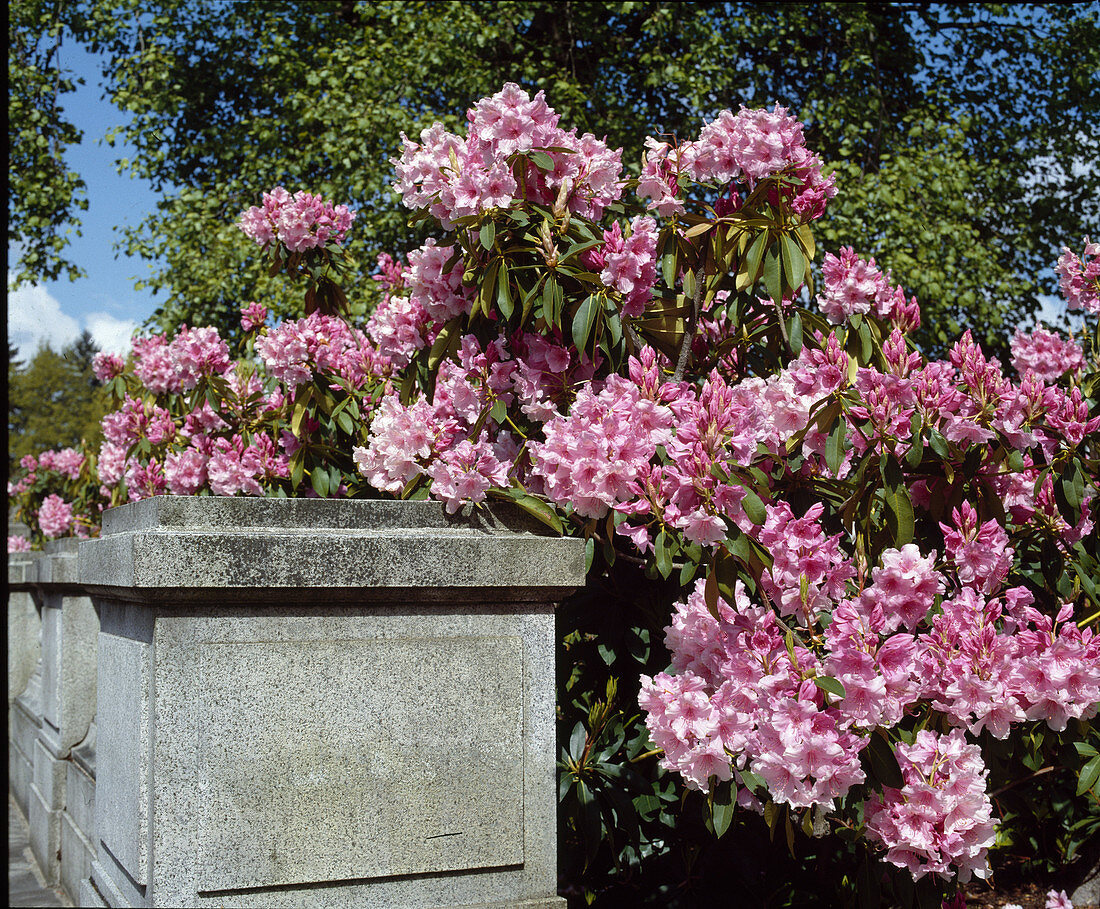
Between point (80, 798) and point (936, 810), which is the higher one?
point (936, 810)

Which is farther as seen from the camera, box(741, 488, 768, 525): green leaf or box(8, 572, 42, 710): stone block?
box(8, 572, 42, 710): stone block

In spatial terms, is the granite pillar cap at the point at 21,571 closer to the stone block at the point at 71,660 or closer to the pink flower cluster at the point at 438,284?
the stone block at the point at 71,660

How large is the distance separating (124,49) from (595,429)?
38.6 feet

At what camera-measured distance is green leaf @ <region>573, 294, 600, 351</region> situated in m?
2.67

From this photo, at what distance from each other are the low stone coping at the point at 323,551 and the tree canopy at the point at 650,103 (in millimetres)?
6936

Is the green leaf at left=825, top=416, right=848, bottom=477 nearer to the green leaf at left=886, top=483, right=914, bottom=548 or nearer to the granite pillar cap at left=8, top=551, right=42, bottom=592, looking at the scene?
the green leaf at left=886, top=483, right=914, bottom=548

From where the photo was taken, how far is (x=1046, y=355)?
3438 millimetres

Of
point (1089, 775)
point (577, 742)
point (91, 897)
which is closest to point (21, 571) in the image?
point (91, 897)

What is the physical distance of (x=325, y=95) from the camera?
32.9 feet

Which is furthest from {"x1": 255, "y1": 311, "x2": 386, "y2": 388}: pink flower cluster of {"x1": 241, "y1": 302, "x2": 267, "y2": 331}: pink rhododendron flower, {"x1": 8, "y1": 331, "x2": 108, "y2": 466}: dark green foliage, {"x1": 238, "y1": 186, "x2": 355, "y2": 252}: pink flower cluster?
{"x1": 8, "y1": 331, "x2": 108, "y2": 466}: dark green foliage

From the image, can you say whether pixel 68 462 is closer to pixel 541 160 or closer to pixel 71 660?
pixel 71 660

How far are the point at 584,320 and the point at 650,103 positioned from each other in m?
9.59

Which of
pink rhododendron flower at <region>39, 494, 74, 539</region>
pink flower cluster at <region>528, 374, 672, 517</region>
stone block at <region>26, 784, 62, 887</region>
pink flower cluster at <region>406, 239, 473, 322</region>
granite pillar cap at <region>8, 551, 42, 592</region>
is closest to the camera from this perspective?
pink flower cluster at <region>528, 374, 672, 517</region>

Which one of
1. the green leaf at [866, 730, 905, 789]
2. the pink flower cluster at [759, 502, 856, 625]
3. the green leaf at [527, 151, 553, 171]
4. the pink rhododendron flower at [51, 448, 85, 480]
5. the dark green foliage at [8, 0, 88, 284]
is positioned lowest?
the green leaf at [866, 730, 905, 789]
